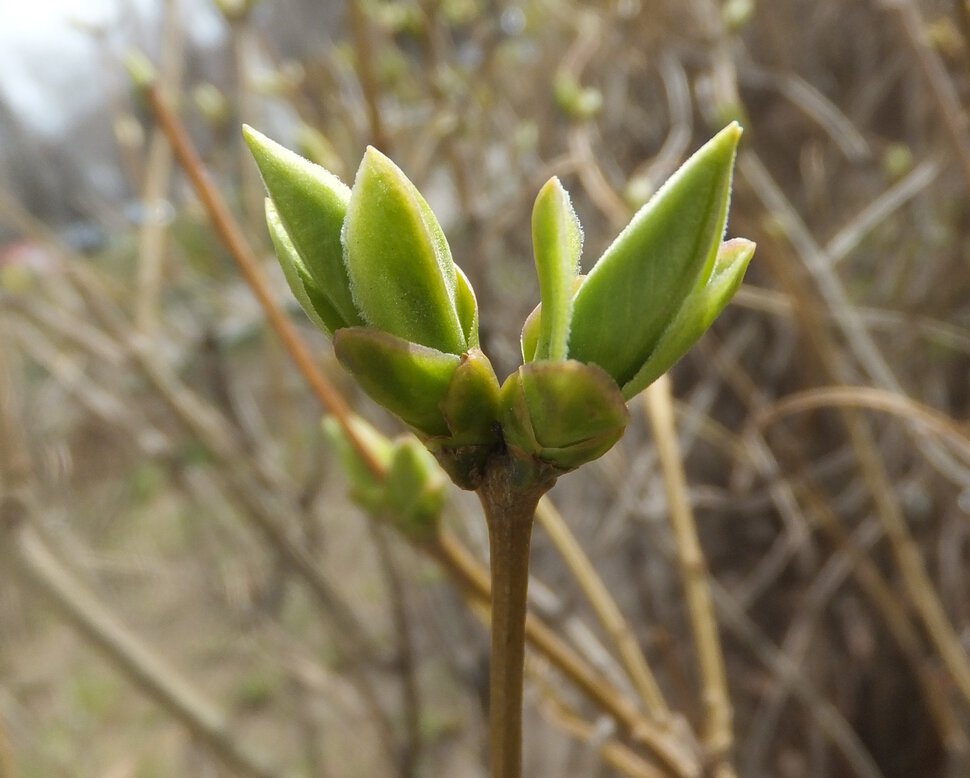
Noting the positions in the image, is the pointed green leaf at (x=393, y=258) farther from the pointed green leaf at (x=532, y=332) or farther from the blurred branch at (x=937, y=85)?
the blurred branch at (x=937, y=85)

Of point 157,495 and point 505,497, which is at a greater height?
point 157,495

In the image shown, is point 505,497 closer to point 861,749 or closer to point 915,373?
point 915,373

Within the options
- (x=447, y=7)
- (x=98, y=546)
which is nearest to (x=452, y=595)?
(x=447, y=7)

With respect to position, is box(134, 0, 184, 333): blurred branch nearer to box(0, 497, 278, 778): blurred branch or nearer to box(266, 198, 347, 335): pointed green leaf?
box(0, 497, 278, 778): blurred branch

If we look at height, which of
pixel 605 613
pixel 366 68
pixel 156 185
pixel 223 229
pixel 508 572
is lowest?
pixel 508 572

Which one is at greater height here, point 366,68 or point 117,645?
point 366,68

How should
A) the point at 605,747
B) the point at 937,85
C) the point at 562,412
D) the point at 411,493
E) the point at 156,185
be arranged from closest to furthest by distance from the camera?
the point at 562,412, the point at 411,493, the point at 605,747, the point at 937,85, the point at 156,185

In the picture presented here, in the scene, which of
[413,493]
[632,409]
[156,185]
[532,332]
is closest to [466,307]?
[532,332]

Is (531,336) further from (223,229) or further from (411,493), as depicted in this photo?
(223,229)
